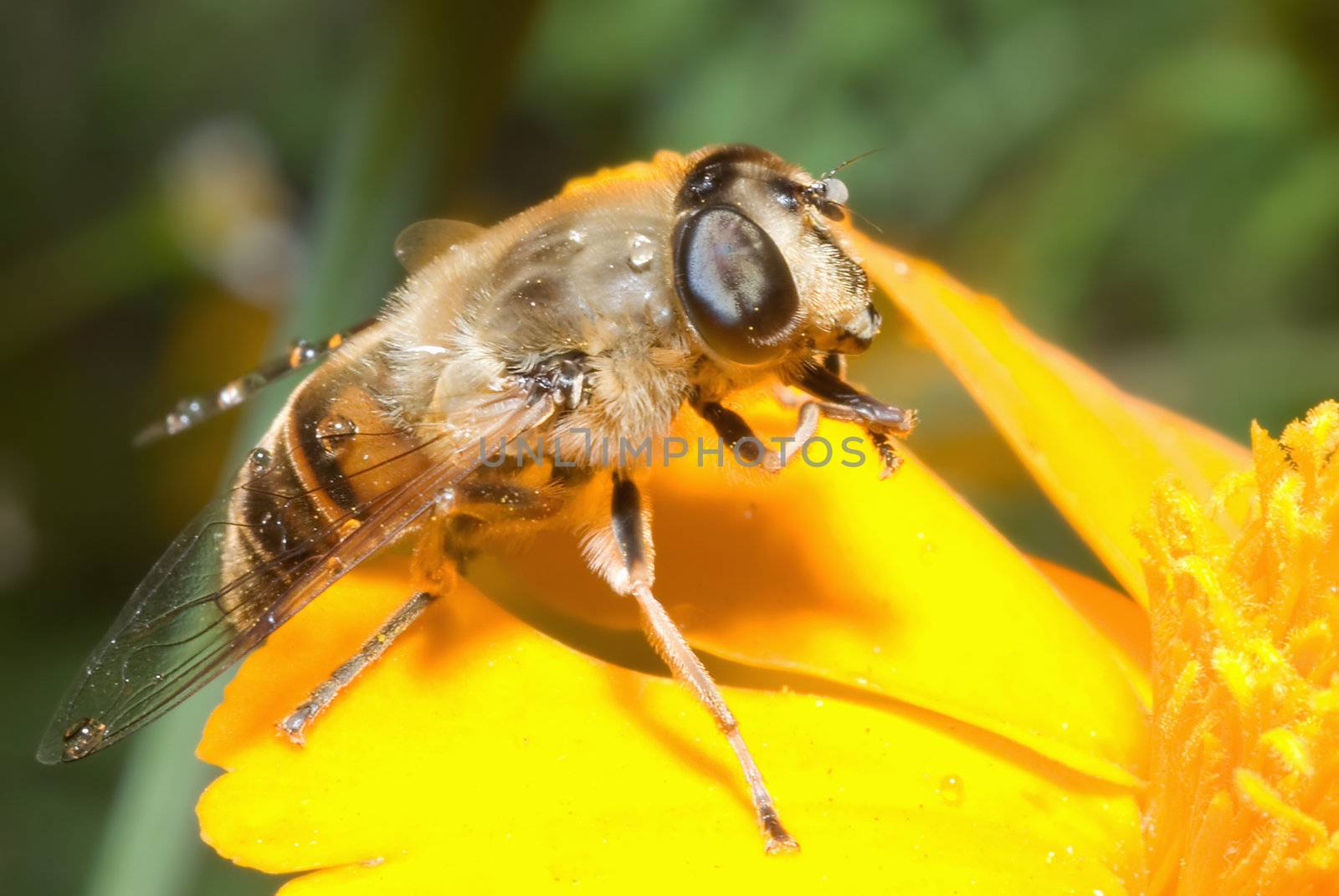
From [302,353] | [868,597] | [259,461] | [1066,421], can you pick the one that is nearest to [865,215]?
[1066,421]

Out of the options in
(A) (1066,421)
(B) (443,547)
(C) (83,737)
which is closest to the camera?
(C) (83,737)

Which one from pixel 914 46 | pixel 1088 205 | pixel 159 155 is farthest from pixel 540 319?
pixel 159 155

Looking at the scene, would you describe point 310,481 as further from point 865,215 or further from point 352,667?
point 865,215

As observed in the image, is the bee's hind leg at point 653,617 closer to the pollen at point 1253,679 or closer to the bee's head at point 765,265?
the bee's head at point 765,265

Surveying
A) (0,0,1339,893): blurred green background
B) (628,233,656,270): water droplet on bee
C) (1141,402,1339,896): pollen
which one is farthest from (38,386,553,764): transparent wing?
(0,0,1339,893): blurred green background

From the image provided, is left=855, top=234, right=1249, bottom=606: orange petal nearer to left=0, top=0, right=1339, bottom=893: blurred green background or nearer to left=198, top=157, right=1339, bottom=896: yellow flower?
left=198, top=157, right=1339, bottom=896: yellow flower

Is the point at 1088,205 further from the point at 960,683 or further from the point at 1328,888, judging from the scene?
the point at 1328,888
